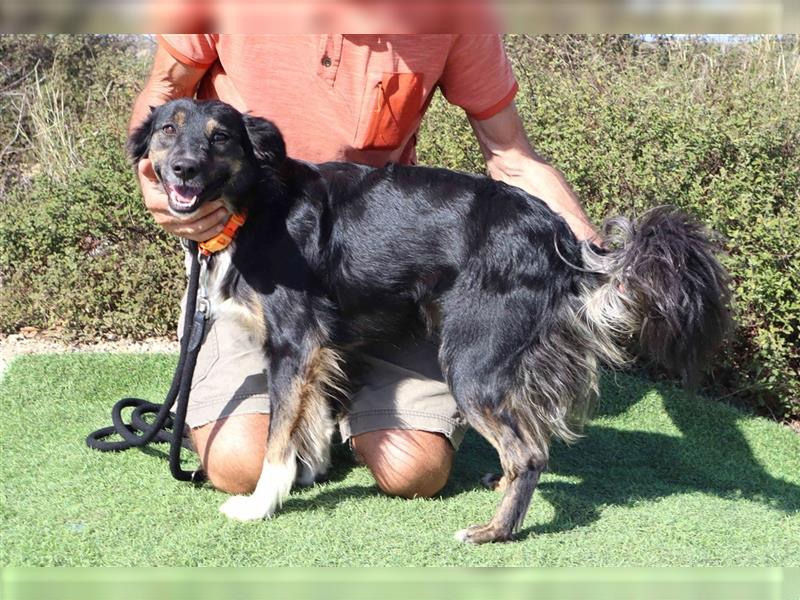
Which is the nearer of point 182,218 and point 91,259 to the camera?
point 182,218

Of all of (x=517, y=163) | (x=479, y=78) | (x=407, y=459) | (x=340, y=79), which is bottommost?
(x=407, y=459)

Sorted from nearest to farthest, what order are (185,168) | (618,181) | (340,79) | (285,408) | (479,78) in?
(185,168), (285,408), (340,79), (479,78), (618,181)

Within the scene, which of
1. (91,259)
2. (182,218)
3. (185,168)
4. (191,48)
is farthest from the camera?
(91,259)

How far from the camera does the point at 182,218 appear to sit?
3184mm

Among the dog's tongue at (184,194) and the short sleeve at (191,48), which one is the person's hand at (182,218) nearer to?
the dog's tongue at (184,194)

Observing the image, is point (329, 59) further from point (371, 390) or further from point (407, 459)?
point (407, 459)

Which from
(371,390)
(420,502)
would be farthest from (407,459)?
(371,390)

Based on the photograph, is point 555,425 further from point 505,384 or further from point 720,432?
point 720,432

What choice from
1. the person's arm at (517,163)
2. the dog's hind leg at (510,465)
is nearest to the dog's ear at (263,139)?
the person's arm at (517,163)

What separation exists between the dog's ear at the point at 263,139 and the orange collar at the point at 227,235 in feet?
0.76

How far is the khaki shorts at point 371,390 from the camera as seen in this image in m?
3.73

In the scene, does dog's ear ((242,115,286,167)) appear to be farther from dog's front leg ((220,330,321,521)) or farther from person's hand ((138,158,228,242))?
dog's front leg ((220,330,321,521))

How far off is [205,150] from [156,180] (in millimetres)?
365

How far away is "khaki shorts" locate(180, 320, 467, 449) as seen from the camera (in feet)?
12.2
